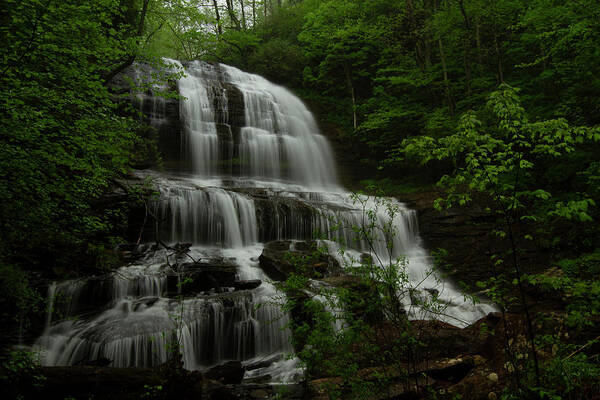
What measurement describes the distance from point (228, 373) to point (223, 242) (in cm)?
546

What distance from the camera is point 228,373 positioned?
5312 mm

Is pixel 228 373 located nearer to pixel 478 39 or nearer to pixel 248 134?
pixel 248 134

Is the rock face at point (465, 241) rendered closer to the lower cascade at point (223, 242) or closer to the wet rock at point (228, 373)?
the lower cascade at point (223, 242)

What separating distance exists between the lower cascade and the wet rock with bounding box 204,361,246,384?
0.34 metres

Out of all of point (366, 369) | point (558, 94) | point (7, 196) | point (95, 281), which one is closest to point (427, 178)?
point (558, 94)

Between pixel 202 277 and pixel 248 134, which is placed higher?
pixel 248 134

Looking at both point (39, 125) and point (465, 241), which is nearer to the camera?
point (39, 125)

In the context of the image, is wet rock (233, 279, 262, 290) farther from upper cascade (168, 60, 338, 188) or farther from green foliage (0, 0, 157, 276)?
upper cascade (168, 60, 338, 188)

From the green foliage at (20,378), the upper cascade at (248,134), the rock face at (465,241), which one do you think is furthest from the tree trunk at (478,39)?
the green foliage at (20,378)

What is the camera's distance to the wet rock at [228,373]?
5.21 m

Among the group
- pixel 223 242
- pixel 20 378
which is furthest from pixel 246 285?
pixel 20 378

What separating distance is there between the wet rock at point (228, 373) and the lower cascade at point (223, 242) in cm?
34

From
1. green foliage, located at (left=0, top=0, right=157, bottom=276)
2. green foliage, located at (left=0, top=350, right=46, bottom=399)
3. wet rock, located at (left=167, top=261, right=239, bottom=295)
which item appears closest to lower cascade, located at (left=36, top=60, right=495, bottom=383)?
wet rock, located at (left=167, top=261, right=239, bottom=295)

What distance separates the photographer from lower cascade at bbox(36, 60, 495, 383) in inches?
226
